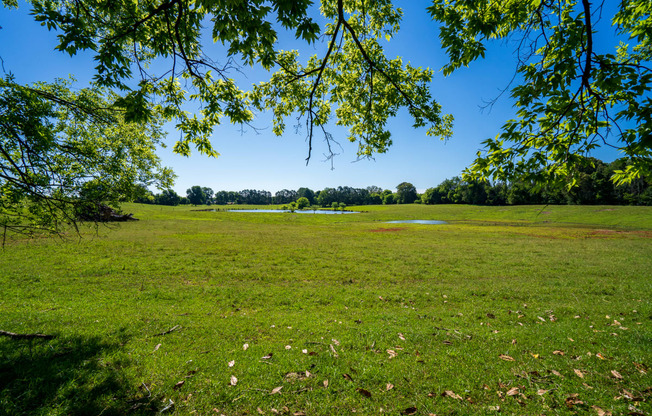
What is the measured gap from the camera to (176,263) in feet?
50.0

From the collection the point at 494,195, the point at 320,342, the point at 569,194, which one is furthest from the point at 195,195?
the point at 569,194

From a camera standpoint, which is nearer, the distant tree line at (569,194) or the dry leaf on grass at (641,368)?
Result: the dry leaf on grass at (641,368)

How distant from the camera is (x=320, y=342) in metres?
6.36

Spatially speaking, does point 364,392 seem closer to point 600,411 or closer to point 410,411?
point 410,411

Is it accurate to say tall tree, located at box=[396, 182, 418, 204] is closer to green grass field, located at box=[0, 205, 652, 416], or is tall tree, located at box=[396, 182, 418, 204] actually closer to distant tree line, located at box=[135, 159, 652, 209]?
distant tree line, located at box=[135, 159, 652, 209]

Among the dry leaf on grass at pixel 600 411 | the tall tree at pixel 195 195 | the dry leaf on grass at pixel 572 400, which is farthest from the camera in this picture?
the tall tree at pixel 195 195

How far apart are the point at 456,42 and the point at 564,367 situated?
8.27 metres

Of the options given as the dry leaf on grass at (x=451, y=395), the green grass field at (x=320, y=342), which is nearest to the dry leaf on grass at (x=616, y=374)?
the green grass field at (x=320, y=342)

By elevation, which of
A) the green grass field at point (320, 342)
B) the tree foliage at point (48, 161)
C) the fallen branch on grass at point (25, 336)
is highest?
the tree foliage at point (48, 161)

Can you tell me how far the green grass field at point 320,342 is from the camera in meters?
4.36

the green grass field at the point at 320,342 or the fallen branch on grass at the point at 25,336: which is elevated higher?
the fallen branch on grass at the point at 25,336

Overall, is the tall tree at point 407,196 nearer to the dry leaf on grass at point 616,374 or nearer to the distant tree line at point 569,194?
the distant tree line at point 569,194

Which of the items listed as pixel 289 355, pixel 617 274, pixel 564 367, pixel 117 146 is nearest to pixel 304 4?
pixel 289 355

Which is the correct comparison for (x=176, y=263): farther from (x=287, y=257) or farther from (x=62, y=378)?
(x=62, y=378)
